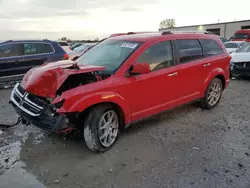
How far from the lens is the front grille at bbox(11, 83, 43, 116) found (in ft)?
12.6

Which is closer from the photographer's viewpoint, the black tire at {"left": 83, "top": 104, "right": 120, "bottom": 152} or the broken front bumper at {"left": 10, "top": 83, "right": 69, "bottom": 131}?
the broken front bumper at {"left": 10, "top": 83, "right": 69, "bottom": 131}

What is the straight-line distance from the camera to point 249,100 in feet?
22.9

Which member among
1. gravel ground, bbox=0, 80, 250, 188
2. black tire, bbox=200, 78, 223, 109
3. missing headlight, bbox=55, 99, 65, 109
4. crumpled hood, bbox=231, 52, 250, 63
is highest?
missing headlight, bbox=55, 99, 65, 109

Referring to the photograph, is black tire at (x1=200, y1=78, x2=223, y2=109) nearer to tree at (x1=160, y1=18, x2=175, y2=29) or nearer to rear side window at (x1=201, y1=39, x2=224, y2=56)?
rear side window at (x1=201, y1=39, x2=224, y2=56)

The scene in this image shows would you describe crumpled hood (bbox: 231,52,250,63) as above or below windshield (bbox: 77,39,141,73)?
below

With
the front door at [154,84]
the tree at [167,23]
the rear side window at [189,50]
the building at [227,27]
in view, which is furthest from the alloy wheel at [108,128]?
the tree at [167,23]

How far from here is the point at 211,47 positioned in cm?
587

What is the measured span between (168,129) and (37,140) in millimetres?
2356

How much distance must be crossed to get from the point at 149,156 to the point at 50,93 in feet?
5.64

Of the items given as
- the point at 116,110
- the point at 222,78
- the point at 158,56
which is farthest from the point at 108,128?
the point at 222,78

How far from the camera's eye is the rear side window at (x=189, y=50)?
5046mm

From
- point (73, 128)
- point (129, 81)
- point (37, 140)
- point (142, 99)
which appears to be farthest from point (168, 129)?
point (37, 140)

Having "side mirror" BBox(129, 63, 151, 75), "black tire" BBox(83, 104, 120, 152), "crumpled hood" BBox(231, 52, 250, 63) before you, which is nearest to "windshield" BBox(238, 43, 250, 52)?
"crumpled hood" BBox(231, 52, 250, 63)

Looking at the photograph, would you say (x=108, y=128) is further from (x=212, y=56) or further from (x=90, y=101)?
(x=212, y=56)
